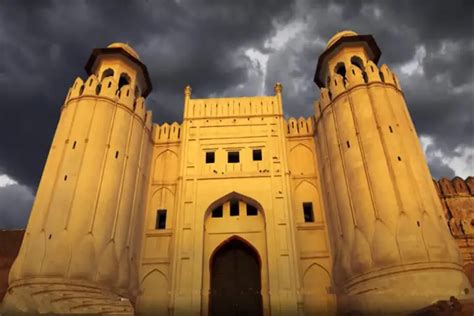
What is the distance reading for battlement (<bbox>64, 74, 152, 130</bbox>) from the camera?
1989 cm

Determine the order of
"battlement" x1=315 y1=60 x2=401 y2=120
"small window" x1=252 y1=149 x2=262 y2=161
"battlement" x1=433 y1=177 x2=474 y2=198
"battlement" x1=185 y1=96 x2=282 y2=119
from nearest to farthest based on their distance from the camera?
"battlement" x1=315 y1=60 x2=401 y2=120 → "battlement" x1=433 y1=177 x2=474 y2=198 → "small window" x1=252 y1=149 x2=262 y2=161 → "battlement" x1=185 y1=96 x2=282 y2=119

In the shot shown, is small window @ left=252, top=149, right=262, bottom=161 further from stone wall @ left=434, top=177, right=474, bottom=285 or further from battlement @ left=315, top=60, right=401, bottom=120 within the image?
stone wall @ left=434, top=177, right=474, bottom=285

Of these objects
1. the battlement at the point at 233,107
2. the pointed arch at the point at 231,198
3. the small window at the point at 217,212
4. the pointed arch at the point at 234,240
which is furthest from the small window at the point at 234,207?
the battlement at the point at 233,107

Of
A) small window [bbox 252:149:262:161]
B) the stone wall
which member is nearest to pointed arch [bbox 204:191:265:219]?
small window [bbox 252:149:262:161]

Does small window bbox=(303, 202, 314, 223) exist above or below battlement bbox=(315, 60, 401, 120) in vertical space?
A: below

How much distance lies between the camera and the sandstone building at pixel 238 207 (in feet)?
48.0

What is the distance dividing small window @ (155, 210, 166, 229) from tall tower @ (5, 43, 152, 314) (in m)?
0.89

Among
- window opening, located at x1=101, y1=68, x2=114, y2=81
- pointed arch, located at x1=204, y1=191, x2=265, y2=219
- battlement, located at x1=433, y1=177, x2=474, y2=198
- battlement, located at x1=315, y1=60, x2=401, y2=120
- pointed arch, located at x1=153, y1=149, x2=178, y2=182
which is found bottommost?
pointed arch, located at x1=204, y1=191, x2=265, y2=219

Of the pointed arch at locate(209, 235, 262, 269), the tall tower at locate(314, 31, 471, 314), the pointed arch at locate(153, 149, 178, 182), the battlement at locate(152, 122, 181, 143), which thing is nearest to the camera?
the tall tower at locate(314, 31, 471, 314)

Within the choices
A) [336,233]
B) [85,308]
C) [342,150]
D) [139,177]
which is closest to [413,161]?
[342,150]

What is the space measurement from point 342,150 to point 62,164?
40.9ft

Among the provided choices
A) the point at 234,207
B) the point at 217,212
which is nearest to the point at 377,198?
the point at 234,207

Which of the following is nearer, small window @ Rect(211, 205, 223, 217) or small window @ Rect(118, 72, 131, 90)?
small window @ Rect(211, 205, 223, 217)

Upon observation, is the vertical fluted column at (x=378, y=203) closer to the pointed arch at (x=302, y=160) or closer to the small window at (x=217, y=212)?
the pointed arch at (x=302, y=160)
